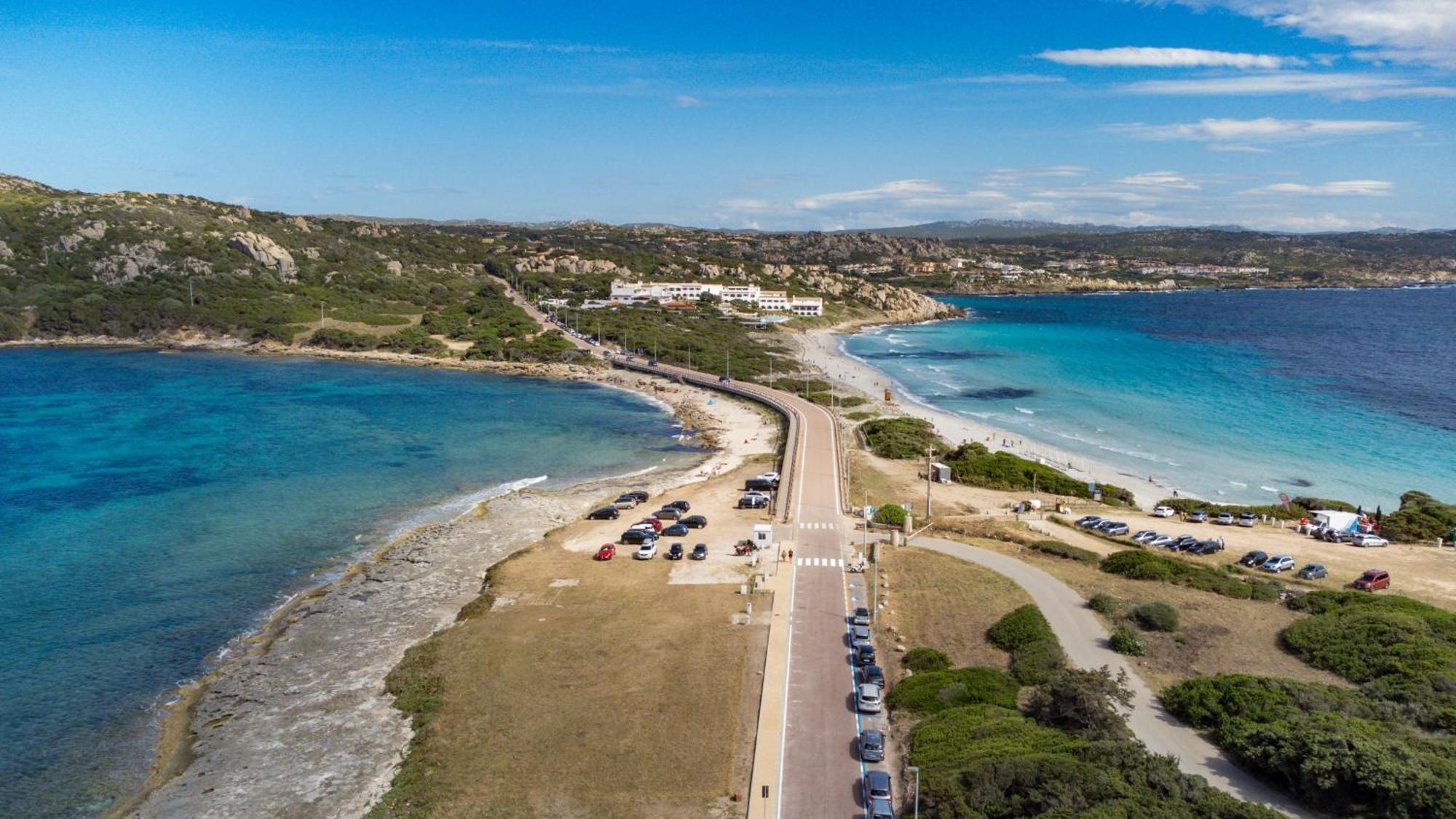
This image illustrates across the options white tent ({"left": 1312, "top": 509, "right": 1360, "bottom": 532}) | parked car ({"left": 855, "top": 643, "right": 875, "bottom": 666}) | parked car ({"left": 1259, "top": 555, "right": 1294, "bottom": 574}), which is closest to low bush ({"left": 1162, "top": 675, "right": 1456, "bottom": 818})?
parked car ({"left": 855, "top": 643, "right": 875, "bottom": 666})

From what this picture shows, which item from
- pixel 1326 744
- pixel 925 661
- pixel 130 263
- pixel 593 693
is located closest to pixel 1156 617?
pixel 925 661

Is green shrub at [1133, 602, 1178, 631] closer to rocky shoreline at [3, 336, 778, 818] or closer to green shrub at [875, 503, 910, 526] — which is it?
green shrub at [875, 503, 910, 526]

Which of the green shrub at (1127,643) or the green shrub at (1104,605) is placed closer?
the green shrub at (1127,643)

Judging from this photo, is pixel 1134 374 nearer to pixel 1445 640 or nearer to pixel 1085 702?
pixel 1445 640

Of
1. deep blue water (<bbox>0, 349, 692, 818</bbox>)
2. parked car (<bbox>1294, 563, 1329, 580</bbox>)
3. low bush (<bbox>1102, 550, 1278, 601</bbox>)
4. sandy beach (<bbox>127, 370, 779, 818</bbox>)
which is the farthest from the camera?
parked car (<bbox>1294, 563, 1329, 580</bbox>)

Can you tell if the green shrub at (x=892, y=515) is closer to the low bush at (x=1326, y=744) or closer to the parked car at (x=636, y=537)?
the parked car at (x=636, y=537)

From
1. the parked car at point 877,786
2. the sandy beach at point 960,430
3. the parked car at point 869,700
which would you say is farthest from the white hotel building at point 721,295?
the parked car at point 877,786
